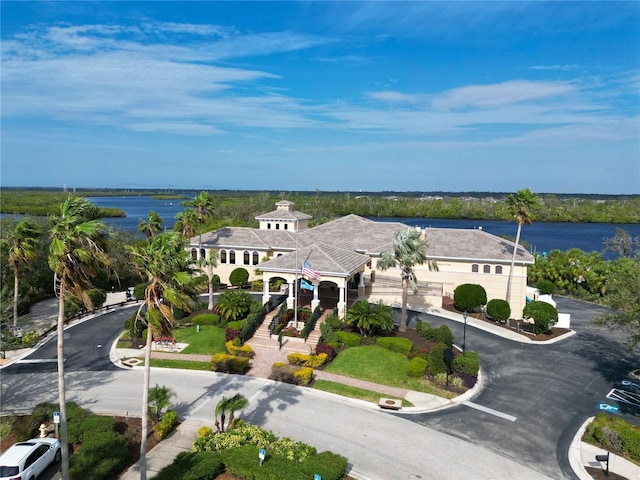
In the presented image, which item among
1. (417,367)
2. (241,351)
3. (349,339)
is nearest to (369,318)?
(349,339)

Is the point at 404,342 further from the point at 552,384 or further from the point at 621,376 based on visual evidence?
the point at 621,376

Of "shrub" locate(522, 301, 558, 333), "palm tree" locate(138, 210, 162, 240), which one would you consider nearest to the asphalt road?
"shrub" locate(522, 301, 558, 333)

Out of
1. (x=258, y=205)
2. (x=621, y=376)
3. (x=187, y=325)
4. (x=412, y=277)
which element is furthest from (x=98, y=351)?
(x=258, y=205)

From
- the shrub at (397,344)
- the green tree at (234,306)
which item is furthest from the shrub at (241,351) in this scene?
the shrub at (397,344)

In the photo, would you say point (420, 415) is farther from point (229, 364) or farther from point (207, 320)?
point (207, 320)

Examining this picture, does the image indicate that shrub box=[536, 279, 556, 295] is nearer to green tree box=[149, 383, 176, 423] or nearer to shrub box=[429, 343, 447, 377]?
shrub box=[429, 343, 447, 377]
